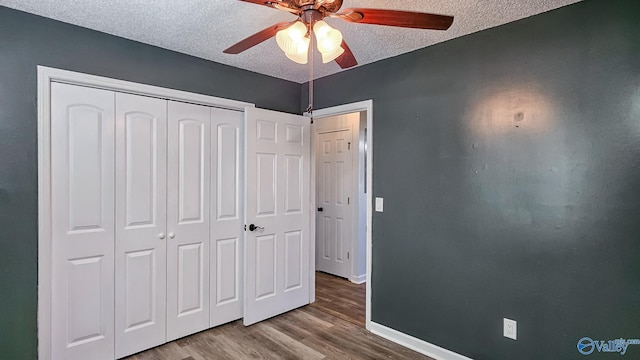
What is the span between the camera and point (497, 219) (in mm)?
2164

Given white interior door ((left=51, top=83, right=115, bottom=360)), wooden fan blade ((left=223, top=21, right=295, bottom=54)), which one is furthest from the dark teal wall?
white interior door ((left=51, top=83, right=115, bottom=360))

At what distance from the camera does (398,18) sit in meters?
1.38

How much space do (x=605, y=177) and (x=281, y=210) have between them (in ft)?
7.84

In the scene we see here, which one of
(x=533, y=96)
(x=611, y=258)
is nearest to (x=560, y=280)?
(x=611, y=258)

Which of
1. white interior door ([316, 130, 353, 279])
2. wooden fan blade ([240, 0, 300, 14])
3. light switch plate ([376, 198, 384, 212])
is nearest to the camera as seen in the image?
wooden fan blade ([240, 0, 300, 14])

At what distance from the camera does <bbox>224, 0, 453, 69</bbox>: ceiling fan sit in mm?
1344

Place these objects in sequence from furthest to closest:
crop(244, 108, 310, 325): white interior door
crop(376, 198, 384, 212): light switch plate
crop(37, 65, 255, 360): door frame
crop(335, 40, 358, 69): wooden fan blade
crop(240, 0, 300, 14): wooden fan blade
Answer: crop(244, 108, 310, 325): white interior door → crop(376, 198, 384, 212): light switch plate → crop(37, 65, 255, 360): door frame → crop(335, 40, 358, 69): wooden fan blade → crop(240, 0, 300, 14): wooden fan blade

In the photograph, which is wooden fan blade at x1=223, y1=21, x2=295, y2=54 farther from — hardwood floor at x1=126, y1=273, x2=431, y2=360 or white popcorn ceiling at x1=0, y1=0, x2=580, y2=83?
hardwood floor at x1=126, y1=273, x2=431, y2=360

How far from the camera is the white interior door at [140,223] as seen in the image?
2.35 metres

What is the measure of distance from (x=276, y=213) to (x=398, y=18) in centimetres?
214

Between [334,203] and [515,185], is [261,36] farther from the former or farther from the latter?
[334,203]

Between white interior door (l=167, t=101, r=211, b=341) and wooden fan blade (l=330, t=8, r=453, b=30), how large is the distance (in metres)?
1.74

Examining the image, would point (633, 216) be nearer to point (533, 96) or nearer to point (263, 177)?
point (533, 96)

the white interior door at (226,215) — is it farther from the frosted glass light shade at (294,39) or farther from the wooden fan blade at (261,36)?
the frosted glass light shade at (294,39)
